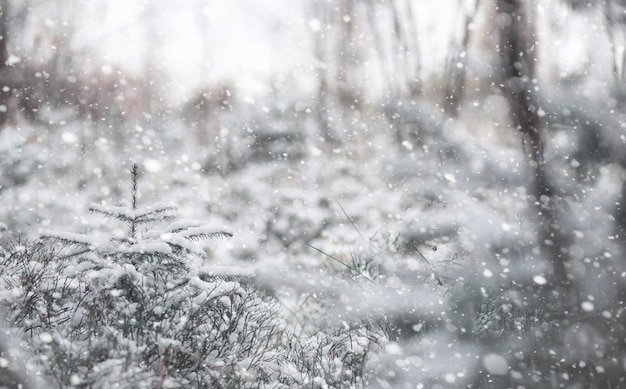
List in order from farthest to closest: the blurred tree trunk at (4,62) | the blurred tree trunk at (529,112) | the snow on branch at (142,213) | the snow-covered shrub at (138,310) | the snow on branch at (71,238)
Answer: the blurred tree trunk at (4,62), the snow on branch at (142,213), the snow on branch at (71,238), the snow-covered shrub at (138,310), the blurred tree trunk at (529,112)

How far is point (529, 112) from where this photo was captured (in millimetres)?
2250

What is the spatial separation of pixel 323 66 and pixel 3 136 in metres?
7.39

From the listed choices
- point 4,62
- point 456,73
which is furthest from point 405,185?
point 4,62

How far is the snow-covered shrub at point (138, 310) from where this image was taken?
9.43ft

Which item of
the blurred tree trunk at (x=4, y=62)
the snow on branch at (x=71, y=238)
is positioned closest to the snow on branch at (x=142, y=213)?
the snow on branch at (x=71, y=238)

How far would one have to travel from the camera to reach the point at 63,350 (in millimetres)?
2801

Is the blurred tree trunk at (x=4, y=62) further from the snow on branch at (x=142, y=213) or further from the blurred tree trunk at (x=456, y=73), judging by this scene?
the blurred tree trunk at (x=456, y=73)

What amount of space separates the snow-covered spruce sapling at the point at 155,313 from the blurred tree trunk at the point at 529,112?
2.03 m

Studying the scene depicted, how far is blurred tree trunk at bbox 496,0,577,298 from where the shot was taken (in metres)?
1.98

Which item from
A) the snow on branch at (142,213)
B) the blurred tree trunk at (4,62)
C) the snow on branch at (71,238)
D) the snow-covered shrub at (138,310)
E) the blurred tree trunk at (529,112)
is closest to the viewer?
the blurred tree trunk at (529,112)

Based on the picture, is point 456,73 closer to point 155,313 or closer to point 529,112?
point 529,112

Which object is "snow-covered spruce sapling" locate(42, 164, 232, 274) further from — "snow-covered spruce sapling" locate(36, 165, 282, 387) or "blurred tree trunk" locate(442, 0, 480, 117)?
"blurred tree trunk" locate(442, 0, 480, 117)

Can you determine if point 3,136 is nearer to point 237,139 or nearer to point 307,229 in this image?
point 237,139

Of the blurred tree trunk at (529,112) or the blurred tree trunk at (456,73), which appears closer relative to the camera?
the blurred tree trunk at (529,112)
